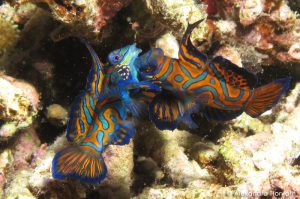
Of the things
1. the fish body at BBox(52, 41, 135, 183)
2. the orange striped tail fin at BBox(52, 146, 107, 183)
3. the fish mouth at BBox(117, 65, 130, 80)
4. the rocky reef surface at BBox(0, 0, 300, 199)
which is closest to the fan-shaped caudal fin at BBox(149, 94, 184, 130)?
the fish body at BBox(52, 41, 135, 183)

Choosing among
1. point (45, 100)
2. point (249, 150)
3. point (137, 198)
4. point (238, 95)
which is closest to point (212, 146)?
point (249, 150)

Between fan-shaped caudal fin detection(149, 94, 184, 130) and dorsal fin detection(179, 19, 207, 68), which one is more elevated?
dorsal fin detection(179, 19, 207, 68)

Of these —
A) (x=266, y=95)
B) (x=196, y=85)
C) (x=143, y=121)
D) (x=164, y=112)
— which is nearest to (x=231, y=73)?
(x=196, y=85)

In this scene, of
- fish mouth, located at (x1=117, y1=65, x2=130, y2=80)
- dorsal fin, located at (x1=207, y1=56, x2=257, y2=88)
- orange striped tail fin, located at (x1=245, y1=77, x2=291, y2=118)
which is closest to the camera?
fish mouth, located at (x1=117, y1=65, x2=130, y2=80)

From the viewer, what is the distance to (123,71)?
3.58 metres

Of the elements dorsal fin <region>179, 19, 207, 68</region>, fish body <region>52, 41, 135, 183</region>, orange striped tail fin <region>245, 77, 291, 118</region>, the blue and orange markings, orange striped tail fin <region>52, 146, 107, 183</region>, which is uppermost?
dorsal fin <region>179, 19, 207, 68</region>

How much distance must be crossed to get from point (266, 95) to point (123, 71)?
1.77 m

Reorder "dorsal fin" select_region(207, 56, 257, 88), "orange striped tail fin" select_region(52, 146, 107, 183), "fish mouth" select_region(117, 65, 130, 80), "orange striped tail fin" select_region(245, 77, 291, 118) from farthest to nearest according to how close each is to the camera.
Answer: "orange striped tail fin" select_region(245, 77, 291, 118) → "dorsal fin" select_region(207, 56, 257, 88) → "fish mouth" select_region(117, 65, 130, 80) → "orange striped tail fin" select_region(52, 146, 107, 183)

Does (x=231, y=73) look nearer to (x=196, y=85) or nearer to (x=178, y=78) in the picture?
(x=196, y=85)

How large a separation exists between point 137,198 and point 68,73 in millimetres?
2236

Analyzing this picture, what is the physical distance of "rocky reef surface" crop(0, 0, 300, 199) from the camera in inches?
143

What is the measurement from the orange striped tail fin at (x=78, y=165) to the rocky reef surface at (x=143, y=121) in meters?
0.48

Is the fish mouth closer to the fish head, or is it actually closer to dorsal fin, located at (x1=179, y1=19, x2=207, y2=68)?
the fish head

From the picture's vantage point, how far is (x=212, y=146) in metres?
4.43
